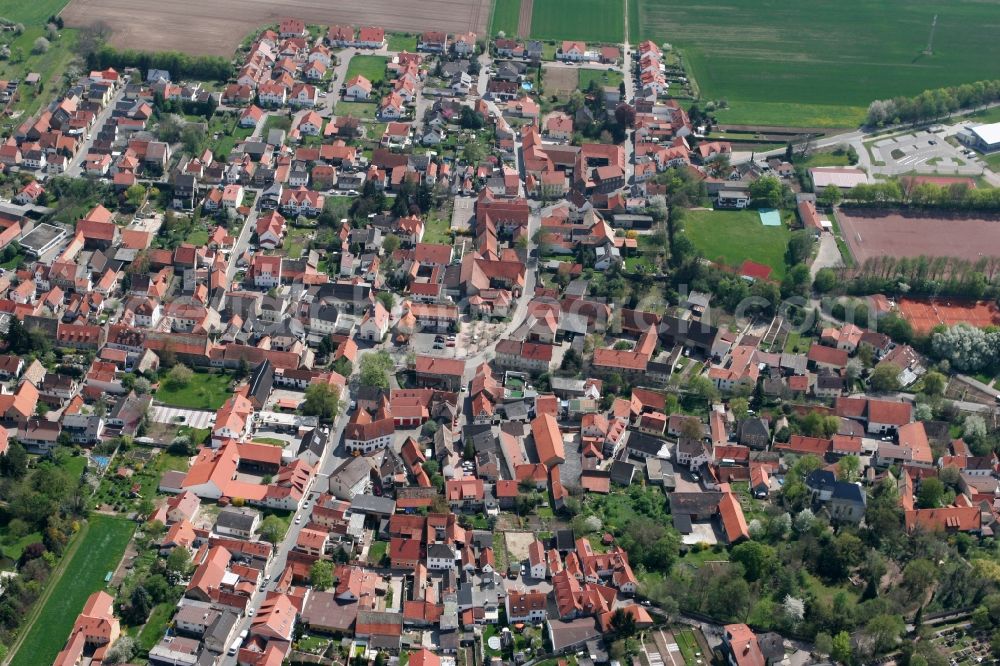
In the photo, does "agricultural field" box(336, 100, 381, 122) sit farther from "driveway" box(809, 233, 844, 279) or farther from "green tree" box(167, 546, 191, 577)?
"green tree" box(167, 546, 191, 577)

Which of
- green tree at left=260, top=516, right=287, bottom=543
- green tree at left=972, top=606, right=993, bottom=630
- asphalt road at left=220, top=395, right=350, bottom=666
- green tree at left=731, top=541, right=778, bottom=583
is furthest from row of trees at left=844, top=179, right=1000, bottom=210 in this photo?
green tree at left=260, top=516, right=287, bottom=543

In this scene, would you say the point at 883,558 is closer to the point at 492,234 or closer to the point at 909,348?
the point at 909,348

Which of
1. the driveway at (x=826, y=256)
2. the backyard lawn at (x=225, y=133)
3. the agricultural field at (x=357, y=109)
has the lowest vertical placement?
the backyard lawn at (x=225, y=133)

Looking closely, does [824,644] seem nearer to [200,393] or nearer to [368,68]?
[200,393]

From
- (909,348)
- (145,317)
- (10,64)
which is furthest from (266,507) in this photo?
(10,64)

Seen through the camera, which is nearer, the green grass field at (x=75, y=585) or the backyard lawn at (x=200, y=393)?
the green grass field at (x=75, y=585)

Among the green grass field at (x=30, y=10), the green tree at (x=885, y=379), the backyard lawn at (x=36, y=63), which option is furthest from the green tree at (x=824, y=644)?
the green grass field at (x=30, y=10)

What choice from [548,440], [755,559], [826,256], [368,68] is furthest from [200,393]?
[368,68]

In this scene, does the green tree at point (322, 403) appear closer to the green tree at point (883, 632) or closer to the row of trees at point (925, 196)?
the green tree at point (883, 632)
